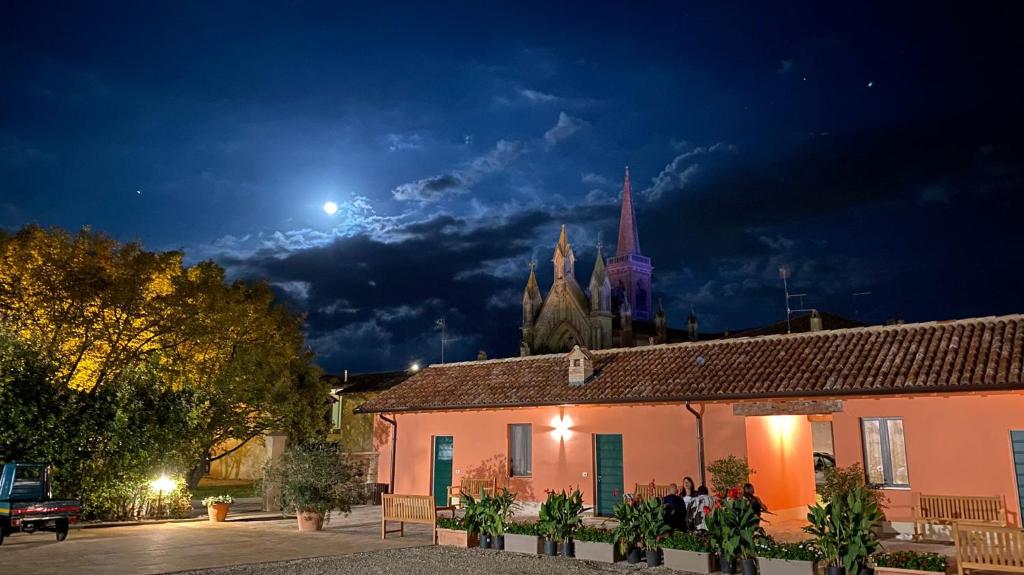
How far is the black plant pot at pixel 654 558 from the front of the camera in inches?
444

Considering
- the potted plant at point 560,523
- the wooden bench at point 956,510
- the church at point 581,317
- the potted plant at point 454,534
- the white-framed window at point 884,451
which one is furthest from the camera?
the church at point 581,317

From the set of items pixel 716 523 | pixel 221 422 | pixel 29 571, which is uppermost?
pixel 221 422

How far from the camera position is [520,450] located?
Answer: 66.0 feet

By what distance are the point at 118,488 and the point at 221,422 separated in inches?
284

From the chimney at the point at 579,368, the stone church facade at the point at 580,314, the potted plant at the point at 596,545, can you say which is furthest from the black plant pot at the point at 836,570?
the stone church facade at the point at 580,314

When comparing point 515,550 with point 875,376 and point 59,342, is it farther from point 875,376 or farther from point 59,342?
point 59,342

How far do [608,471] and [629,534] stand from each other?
6.84 metres

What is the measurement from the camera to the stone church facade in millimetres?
58062

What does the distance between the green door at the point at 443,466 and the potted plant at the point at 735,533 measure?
38.0 ft

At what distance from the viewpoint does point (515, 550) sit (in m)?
12.8

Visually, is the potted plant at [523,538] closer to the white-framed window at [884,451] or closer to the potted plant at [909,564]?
the potted plant at [909,564]

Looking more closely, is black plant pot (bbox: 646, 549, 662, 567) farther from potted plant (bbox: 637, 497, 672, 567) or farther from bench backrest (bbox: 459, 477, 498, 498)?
bench backrest (bbox: 459, 477, 498, 498)

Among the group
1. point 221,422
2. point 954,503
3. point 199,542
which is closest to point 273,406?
point 221,422

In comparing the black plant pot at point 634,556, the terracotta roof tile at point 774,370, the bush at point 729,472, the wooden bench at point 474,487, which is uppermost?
the terracotta roof tile at point 774,370
